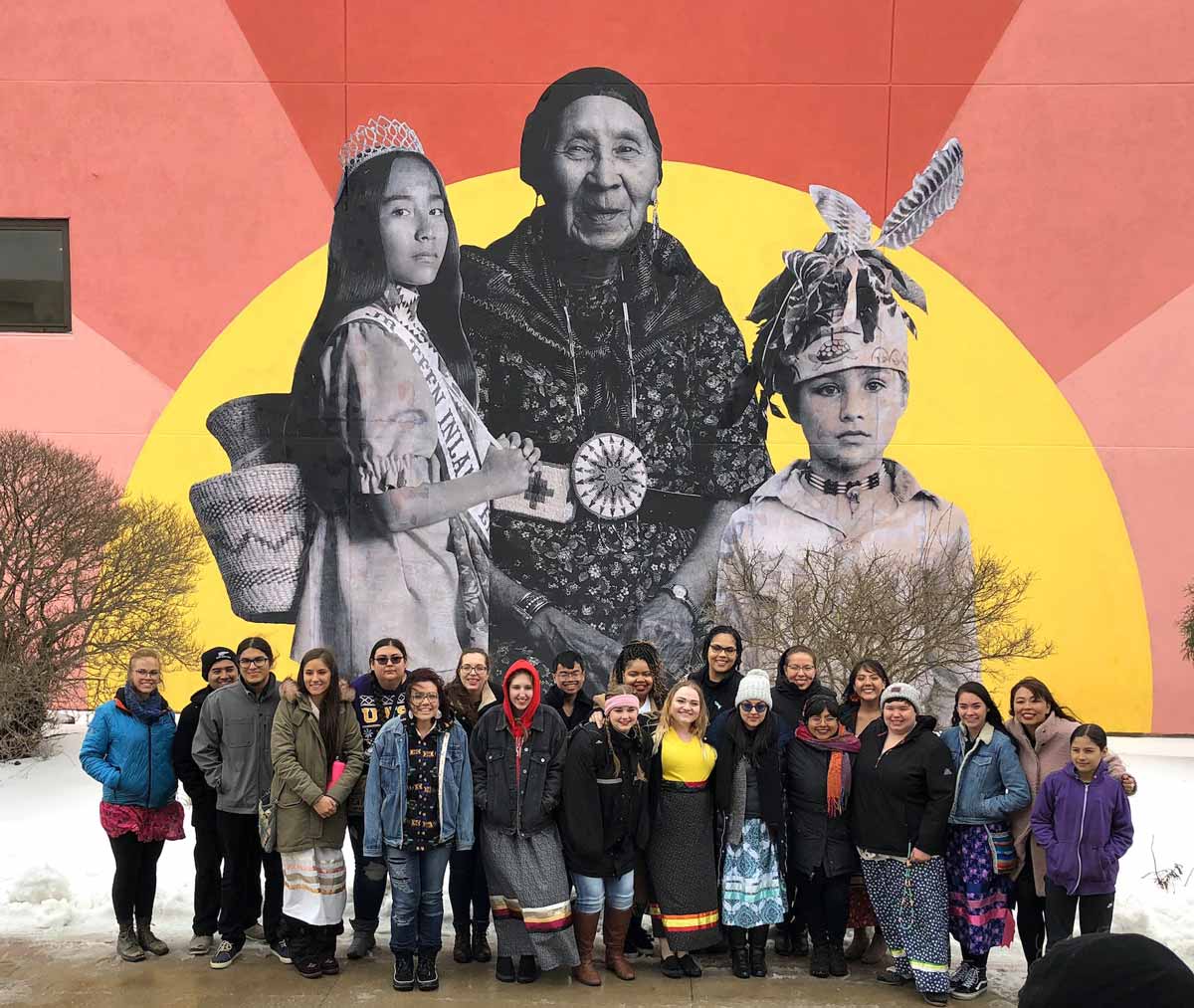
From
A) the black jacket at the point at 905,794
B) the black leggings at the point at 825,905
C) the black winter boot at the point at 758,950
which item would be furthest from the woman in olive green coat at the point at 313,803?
the black jacket at the point at 905,794

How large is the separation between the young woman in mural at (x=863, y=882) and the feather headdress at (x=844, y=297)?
6.05 meters

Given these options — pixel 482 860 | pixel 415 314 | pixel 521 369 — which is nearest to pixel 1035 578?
pixel 521 369

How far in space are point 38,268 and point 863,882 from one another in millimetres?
10802

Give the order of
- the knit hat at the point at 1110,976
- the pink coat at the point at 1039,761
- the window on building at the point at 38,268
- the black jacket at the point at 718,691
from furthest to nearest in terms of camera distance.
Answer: the window on building at the point at 38,268
the black jacket at the point at 718,691
the pink coat at the point at 1039,761
the knit hat at the point at 1110,976

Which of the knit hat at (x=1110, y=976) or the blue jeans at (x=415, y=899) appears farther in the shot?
the blue jeans at (x=415, y=899)

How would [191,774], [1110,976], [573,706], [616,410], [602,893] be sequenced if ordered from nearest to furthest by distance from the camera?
[1110,976] → [602,893] → [191,774] → [573,706] → [616,410]

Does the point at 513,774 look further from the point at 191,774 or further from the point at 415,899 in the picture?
the point at 191,774

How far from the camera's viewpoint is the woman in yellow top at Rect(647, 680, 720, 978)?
239 inches

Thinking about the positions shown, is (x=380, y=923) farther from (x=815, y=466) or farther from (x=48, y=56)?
(x=48, y=56)

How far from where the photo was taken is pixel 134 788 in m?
6.15

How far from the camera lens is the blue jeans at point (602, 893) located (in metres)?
6.04

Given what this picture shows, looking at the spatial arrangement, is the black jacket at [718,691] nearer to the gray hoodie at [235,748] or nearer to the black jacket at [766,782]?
the black jacket at [766,782]

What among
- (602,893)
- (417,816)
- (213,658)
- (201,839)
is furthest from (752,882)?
(213,658)

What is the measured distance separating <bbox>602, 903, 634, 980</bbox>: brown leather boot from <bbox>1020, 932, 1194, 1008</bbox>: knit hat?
15.0ft
